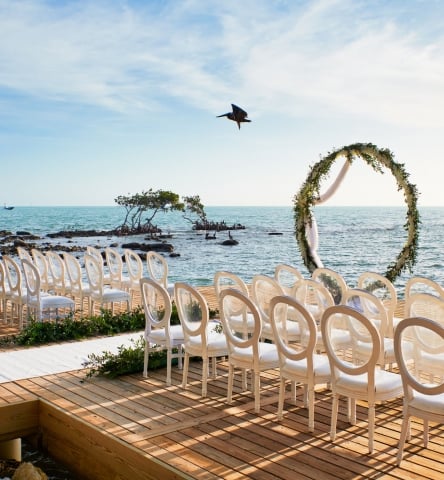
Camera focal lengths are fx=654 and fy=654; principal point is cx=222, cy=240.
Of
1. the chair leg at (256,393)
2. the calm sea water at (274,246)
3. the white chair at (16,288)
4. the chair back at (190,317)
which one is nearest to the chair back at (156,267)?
the white chair at (16,288)

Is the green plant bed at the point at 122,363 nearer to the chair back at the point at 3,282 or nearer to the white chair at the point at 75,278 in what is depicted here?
the white chair at the point at 75,278

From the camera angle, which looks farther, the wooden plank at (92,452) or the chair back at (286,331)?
the chair back at (286,331)

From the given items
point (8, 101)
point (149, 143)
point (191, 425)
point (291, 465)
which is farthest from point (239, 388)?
point (149, 143)

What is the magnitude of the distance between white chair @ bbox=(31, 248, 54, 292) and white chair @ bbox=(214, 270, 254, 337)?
414 centimetres

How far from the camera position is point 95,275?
30.6 ft

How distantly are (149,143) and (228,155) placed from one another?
724cm

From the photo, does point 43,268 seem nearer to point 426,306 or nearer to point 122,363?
point 122,363

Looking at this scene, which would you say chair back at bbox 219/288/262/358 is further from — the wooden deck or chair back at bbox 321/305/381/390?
chair back at bbox 321/305/381/390

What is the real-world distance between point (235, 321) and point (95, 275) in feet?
14.1

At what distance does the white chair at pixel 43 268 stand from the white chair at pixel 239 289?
414cm

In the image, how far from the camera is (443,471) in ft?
12.9

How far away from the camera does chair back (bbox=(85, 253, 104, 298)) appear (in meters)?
9.05

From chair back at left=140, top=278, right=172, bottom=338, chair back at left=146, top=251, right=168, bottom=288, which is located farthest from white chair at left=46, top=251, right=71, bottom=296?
chair back at left=140, top=278, right=172, bottom=338

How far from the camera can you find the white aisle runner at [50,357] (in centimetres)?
625
